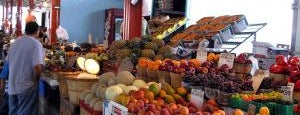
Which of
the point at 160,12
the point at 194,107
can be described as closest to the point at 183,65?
the point at 194,107

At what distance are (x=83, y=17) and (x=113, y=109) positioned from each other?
437 inches

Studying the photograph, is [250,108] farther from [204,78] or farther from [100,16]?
[100,16]

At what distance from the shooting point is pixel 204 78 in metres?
2.89

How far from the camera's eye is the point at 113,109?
9.27 ft

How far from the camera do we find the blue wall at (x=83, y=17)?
43.8 ft

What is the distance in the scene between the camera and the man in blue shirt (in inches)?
209

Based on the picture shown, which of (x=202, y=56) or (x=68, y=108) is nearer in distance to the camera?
(x=202, y=56)

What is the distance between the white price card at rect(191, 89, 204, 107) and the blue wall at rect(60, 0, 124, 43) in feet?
36.2

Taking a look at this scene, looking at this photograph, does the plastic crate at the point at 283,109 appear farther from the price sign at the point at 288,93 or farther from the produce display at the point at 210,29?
the produce display at the point at 210,29

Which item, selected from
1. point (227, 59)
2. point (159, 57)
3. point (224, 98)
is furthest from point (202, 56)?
point (224, 98)

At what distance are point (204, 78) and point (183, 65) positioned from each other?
501 millimetres

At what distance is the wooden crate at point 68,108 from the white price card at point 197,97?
5.80 feet

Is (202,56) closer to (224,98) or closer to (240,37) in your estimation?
(224,98)

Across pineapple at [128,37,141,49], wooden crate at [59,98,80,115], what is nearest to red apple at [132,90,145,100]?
wooden crate at [59,98,80,115]
